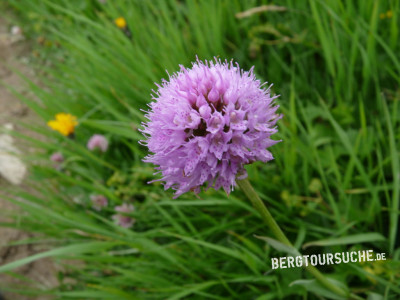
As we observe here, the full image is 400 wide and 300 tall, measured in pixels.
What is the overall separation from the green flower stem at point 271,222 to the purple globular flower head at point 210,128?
0.05 m

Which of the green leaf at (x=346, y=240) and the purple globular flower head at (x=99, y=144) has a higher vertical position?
the purple globular flower head at (x=99, y=144)

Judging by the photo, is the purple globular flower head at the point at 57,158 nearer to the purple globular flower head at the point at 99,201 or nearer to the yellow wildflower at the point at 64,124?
the yellow wildflower at the point at 64,124

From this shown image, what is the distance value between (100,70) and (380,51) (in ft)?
5.28

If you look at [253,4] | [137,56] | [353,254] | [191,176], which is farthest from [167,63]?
[353,254]

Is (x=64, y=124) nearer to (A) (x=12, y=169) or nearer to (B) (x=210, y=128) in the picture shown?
(A) (x=12, y=169)

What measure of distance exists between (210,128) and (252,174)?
69cm

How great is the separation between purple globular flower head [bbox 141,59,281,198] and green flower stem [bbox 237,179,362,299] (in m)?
0.05

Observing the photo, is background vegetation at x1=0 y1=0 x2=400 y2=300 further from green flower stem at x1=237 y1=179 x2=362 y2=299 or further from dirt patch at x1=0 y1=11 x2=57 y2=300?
dirt patch at x1=0 y1=11 x2=57 y2=300

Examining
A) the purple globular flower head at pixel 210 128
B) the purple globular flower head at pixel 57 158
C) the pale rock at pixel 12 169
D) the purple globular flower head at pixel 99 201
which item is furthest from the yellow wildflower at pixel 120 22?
the purple globular flower head at pixel 210 128

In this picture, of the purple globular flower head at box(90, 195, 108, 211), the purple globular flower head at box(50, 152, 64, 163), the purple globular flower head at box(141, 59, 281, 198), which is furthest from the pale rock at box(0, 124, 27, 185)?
the purple globular flower head at box(141, 59, 281, 198)

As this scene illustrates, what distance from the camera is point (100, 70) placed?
225 cm

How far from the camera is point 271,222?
100 cm

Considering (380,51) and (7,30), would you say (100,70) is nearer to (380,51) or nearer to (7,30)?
(380,51)

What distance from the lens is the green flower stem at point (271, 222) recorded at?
97 centimetres
